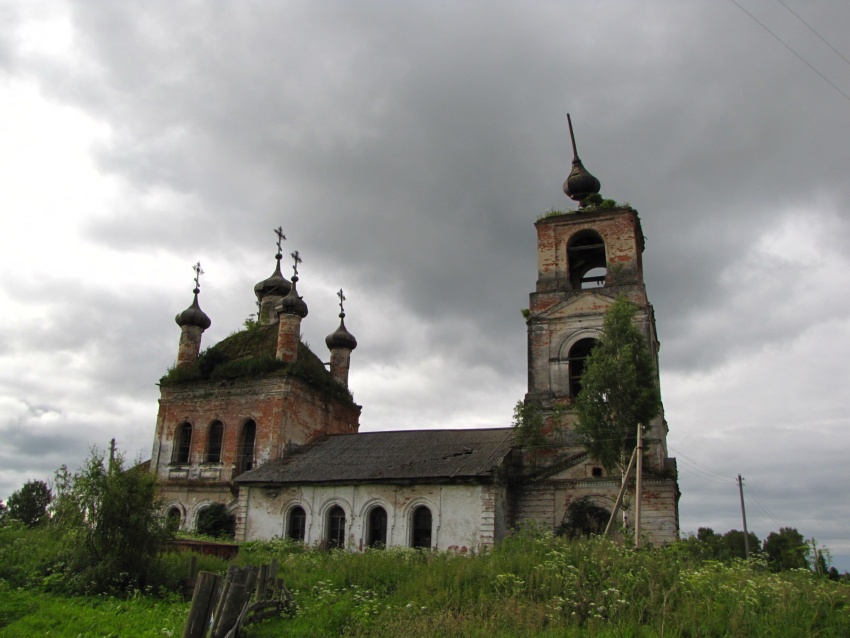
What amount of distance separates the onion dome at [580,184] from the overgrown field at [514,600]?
1500 cm

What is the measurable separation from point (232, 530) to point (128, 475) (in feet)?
36.5

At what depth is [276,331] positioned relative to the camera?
1166 inches

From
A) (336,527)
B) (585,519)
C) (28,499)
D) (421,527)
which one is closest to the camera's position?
(585,519)

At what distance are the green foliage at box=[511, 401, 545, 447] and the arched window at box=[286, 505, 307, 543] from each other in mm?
7309

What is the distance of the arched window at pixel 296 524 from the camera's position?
22469 mm

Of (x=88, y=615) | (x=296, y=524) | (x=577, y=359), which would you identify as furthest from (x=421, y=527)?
(x=88, y=615)

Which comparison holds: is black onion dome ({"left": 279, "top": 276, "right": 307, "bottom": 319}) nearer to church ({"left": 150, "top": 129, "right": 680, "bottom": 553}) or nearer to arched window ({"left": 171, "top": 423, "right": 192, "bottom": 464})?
church ({"left": 150, "top": 129, "right": 680, "bottom": 553})

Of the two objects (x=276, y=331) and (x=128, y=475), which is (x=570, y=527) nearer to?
(x=128, y=475)

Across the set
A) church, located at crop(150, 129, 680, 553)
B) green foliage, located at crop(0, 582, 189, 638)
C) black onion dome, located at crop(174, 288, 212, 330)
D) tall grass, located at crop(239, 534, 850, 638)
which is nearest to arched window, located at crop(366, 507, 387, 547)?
church, located at crop(150, 129, 680, 553)

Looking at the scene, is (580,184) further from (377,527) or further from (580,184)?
(377,527)

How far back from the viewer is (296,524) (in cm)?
2272

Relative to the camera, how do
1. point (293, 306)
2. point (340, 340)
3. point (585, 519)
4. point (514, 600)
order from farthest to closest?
point (340, 340), point (293, 306), point (585, 519), point (514, 600)

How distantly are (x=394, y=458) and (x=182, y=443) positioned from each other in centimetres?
1007

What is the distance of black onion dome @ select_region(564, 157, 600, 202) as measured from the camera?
26000 mm
